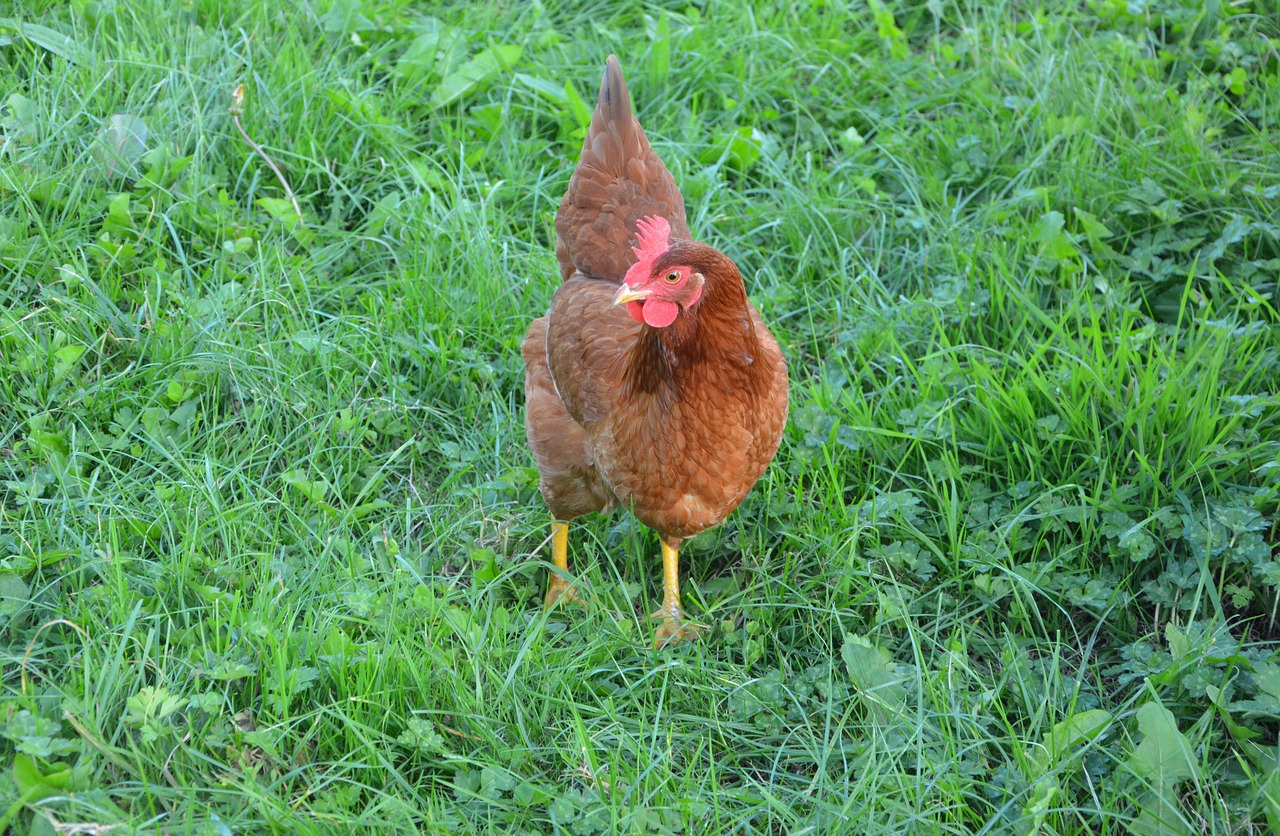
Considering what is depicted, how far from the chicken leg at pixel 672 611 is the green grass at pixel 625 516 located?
76 millimetres

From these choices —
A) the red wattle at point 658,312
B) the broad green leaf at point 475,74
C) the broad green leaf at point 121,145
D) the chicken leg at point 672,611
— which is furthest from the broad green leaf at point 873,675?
the broad green leaf at point 121,145

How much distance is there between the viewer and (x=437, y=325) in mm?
3859

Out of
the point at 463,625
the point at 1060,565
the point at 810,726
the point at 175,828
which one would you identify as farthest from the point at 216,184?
the point at 1060,565

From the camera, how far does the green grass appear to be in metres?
2.60

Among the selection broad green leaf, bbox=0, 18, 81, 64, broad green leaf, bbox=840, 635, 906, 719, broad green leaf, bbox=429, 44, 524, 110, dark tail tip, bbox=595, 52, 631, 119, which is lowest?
broad green leaf, bbox=840, 635, 906, 719

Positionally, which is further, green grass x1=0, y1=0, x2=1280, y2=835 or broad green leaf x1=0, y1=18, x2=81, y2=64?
broad green leaf x1=0, y1=18, x2=81, y2=64

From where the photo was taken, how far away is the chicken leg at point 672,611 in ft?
10.5

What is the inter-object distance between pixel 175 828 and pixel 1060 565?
8.40 feet

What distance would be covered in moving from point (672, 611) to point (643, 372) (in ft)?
2.75

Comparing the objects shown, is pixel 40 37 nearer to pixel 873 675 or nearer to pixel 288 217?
pixel 288 217

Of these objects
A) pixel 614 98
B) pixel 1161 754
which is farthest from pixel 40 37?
pixel 1161 754

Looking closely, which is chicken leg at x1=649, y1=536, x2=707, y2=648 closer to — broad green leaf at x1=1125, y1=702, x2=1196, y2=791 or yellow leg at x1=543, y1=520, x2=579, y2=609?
yellow leg at x1=543, y1=520, x2=579, y2=609

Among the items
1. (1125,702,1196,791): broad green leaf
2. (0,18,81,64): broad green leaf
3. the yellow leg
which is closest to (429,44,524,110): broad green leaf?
(0,18,81,64): broad green leaf

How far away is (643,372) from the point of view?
2928 mm
